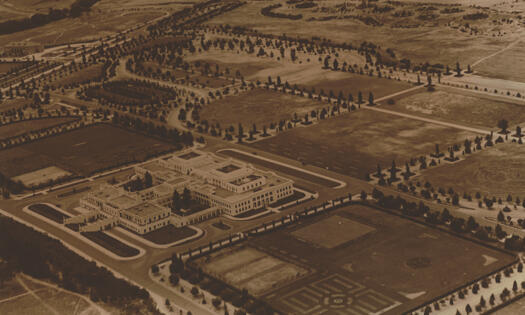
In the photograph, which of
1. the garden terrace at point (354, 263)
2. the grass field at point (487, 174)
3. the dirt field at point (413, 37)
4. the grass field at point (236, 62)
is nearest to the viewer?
the garden terrace at point (354, 263)

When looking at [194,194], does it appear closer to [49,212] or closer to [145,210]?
[145,210]

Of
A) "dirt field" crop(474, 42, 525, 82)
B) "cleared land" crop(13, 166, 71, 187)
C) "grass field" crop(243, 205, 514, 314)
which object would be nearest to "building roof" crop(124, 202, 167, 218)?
"grass field" crop(243, 205, 514, 314)

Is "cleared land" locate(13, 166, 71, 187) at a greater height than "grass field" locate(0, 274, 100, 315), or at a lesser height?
greater

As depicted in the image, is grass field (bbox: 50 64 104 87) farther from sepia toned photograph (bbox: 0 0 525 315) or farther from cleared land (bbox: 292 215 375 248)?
cleared land (bbox: 292 215 375 248)

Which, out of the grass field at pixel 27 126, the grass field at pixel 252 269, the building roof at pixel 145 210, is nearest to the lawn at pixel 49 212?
the building roof at pixel 145 210

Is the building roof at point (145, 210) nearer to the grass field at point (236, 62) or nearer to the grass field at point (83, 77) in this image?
the grass field at point (236, 62)

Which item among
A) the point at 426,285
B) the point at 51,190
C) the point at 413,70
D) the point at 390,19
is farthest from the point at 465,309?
the point at 390,19
